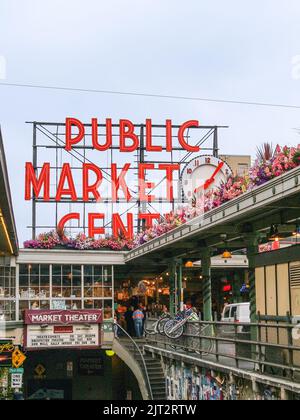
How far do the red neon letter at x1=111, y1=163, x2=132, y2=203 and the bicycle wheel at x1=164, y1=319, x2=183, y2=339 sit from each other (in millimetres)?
24727

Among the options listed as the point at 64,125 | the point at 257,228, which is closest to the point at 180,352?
the point at 257,228

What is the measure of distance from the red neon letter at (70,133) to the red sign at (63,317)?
731 inches

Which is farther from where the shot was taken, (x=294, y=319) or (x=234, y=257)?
(x=234, y=257)

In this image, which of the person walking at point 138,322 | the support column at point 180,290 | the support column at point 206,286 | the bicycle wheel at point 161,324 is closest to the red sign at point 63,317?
the person walking at point 138,322

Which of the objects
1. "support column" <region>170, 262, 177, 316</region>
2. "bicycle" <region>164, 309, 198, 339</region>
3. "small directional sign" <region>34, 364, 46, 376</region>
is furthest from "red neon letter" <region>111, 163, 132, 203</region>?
"bicycle" <region>164, 309, 198, 339</region>

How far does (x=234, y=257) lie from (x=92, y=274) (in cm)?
755

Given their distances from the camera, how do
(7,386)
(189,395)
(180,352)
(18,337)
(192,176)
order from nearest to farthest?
(189,395)
(180,352)
(7,386)
(18,337)
(192,176)

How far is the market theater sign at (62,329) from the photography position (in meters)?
31.5

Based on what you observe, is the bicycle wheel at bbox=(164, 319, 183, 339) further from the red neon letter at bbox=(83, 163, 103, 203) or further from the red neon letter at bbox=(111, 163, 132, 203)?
the red neon letter at bbox=(111, 163, 132, 203)

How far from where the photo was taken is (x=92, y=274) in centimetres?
3556

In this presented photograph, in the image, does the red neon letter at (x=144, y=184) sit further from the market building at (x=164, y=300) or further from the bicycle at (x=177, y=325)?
the bicycle at (x=177, y=325)
